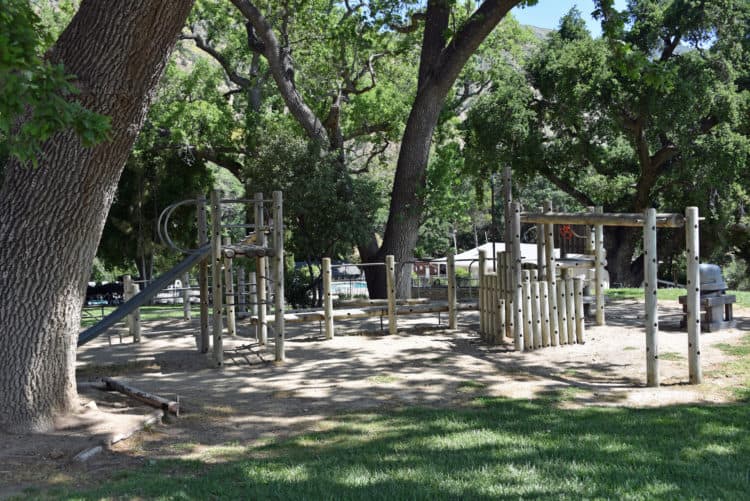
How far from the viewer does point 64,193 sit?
20.7ft

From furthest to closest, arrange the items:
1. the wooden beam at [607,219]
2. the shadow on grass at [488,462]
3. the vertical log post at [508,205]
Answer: the vertical log post at [508,205] → the wooden beam at [607,219] → the shadow on grass at [488,462]

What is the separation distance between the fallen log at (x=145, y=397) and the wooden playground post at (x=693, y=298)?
222 inches

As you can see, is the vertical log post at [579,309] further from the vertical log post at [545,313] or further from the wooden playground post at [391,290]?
the wooden playground post at [391,290]

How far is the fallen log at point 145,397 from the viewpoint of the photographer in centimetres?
736

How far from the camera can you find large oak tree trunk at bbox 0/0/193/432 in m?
6.25

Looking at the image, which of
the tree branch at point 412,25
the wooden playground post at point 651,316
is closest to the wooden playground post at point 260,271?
the wooden playground post at point 651,316

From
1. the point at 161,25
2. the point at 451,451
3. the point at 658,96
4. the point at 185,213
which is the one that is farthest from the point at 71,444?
the point at 185,213

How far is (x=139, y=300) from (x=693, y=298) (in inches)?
279

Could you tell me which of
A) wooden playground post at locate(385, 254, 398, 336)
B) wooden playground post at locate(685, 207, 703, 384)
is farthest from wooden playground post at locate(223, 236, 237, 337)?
wooden playground post at locate(685, 207, 703, 384)

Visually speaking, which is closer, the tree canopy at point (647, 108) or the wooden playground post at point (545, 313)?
the wooden playground post at point (545, 313)

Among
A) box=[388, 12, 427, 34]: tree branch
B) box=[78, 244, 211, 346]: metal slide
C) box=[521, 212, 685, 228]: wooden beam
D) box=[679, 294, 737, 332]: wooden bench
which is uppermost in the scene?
box=[388, 12, 427, 34]: tree branch

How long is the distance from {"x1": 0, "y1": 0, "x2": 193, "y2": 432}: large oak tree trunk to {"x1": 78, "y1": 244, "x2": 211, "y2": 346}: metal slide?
11.4 ft

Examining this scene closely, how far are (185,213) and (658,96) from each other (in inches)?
724

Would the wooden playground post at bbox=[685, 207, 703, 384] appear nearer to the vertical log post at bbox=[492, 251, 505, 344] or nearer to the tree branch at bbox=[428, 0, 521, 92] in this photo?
the vertical log post at bbox=[492, 251, 505, 344]
